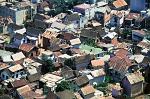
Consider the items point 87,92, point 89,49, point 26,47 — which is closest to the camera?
point 87,92

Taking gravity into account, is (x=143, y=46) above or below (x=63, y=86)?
above

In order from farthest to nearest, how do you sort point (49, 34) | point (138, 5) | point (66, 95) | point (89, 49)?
point (138, 5), point (49, 34), point (89, 49), point (66, 95)

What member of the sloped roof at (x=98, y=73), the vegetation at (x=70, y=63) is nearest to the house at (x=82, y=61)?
the vegetation at (x=70, y=63)

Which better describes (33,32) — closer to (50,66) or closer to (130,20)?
(50,66)

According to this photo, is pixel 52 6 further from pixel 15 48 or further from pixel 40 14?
pixel 15 48

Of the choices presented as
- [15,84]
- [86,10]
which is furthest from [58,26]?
[15,84]

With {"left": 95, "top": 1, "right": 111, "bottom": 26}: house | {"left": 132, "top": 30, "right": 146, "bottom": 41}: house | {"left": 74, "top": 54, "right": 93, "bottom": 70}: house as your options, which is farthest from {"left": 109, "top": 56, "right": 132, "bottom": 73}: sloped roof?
{"left": 95, "top": 1, "right": 111, "bottom": 26}: house

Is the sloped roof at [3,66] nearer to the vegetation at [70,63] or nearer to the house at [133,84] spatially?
the vegetation at [70,63]
